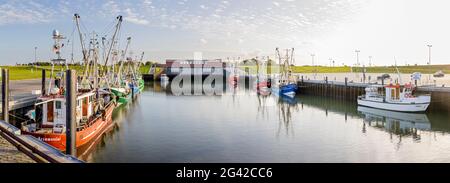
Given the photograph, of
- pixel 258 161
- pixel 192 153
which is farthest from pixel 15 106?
pixel 258 161

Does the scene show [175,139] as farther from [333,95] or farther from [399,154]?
[333,95]

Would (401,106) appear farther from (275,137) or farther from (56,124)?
(56,124)

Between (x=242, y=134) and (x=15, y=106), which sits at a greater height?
(x=15, y=106)

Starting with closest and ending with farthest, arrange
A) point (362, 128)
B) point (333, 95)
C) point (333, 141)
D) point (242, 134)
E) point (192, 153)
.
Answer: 1. point (192, 153)
2. point (333, 141)
3. point (242, 134)
4. point (362, 128)
5. point (333, 95)

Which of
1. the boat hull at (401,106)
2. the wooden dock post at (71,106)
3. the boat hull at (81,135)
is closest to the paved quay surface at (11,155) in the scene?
the wooden dock post at (71,106)

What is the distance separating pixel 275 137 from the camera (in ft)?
112

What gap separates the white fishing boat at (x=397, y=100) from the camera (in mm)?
48469

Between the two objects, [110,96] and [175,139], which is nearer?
[175,139]

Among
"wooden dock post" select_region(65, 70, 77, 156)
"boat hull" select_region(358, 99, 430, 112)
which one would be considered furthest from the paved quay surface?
"boat hull" select_region(358, 99, 430, 112)

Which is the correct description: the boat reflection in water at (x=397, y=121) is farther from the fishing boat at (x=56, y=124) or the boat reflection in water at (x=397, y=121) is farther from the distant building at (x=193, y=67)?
the distant building at (x=193, y=67)

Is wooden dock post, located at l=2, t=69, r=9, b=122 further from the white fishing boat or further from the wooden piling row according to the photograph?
the wooden piling row
